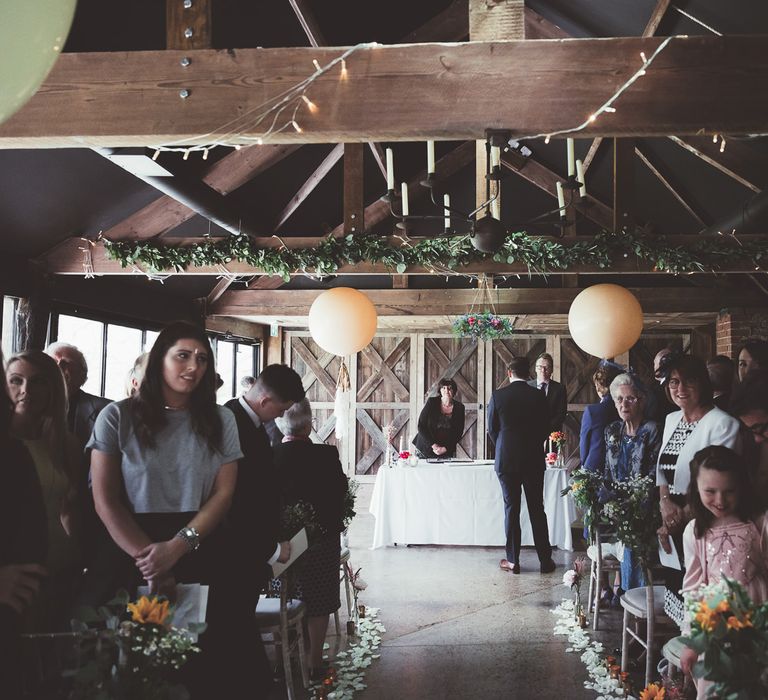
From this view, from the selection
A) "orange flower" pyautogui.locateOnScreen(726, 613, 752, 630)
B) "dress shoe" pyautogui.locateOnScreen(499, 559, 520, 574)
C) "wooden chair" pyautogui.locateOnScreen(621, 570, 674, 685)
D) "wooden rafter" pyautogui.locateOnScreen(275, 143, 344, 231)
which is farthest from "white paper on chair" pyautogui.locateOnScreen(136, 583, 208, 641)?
"wooden rafter" pyautogui.locateOnScreen(275, 143, 344, 231)

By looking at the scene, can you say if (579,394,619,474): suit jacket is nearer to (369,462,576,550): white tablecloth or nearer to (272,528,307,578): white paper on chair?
(369,462,576,550): white tablecloth

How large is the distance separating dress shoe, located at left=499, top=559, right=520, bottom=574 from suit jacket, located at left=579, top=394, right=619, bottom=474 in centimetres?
142

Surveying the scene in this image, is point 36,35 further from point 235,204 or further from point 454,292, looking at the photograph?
point 454,292

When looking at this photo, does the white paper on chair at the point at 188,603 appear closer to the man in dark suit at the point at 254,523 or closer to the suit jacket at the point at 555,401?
the man in dark suit at the point at 254,523

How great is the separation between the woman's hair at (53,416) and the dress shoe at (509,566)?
4.44 meters

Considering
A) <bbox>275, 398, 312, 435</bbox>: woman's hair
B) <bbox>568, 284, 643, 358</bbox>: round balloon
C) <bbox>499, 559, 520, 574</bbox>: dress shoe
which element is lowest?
<bbox>499, 559, 520, 574</bbox>: dress shoe

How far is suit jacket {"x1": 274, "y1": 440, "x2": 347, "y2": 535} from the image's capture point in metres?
3.55

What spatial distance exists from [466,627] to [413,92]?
330cm

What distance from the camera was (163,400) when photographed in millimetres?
2363

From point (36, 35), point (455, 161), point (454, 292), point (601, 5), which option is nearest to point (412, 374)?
point (454, 292)

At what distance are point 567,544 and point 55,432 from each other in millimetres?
5453

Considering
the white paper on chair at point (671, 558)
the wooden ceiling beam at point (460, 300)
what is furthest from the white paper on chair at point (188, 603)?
the wooden ceiling beam at point (460, 300)

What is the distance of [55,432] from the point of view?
2.46 metres

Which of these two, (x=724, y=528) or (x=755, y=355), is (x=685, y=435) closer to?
(x=755, y=355)
